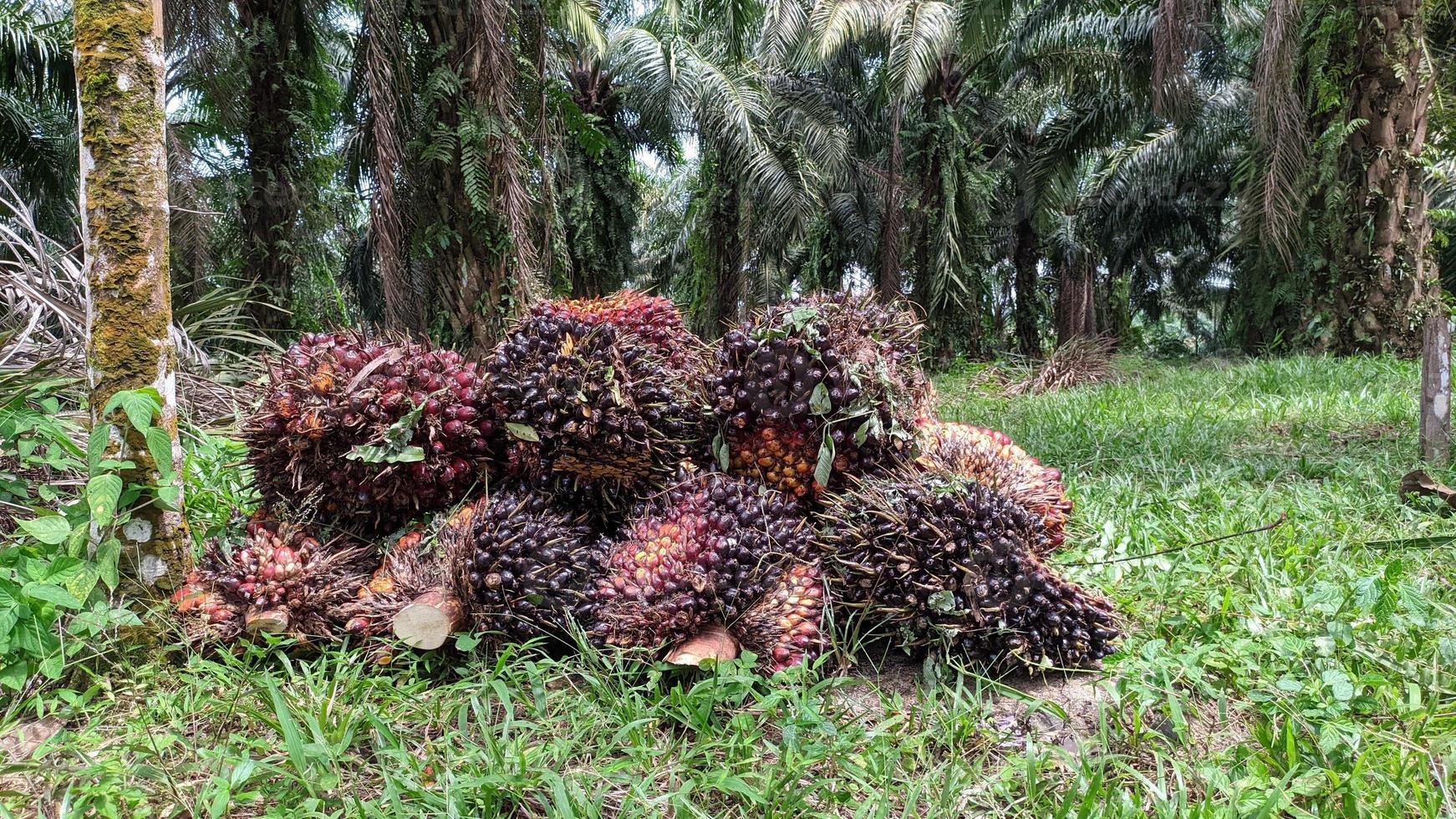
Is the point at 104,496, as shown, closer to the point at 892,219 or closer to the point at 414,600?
the point at 414,600

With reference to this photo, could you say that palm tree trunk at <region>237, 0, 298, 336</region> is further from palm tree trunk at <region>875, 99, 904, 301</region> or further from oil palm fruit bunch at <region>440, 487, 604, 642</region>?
palm tree trunk at <region>875, 99, 904, 301</region>

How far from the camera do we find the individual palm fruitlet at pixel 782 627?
177 centimetres

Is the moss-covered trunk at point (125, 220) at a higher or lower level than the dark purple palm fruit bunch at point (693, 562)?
higher

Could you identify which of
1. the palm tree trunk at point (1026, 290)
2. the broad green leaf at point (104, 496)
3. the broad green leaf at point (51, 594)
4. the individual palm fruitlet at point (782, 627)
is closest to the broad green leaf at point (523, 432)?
the individual palm fruitlet at point (782, 627)

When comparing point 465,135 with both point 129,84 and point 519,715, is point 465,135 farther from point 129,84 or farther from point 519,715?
point 519,715

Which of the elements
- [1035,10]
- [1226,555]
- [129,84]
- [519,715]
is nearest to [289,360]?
[129,84]

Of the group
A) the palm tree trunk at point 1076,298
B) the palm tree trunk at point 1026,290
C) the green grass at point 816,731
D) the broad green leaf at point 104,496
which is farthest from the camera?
the palm tree trunk at point 1076,298

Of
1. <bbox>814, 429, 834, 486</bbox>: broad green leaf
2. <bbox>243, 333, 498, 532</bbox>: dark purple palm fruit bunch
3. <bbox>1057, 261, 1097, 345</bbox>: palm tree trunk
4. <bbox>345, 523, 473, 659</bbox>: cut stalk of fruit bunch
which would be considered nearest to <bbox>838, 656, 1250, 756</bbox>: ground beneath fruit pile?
<bbox>814, 429, 834, 486</bbox>: broad green leaf

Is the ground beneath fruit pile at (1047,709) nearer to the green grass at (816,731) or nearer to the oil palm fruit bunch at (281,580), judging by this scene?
the green grass at (816,731)

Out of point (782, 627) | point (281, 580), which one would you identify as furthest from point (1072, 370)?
point (281, 580)

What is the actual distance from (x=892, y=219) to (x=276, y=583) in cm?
1095

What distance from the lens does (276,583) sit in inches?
74.8

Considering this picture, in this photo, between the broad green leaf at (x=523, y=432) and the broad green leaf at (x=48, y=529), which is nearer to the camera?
the broad green leaf at (x=48, y=529)

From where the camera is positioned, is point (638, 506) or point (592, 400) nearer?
point (592, 400)
